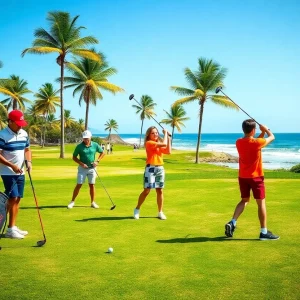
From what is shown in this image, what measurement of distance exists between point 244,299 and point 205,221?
3.96m

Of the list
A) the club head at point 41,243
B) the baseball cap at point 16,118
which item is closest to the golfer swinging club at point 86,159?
the baseball cap at point 16,118

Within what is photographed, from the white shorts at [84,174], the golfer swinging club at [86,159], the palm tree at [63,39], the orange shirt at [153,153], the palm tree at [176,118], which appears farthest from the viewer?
the palm tree at [176,118]

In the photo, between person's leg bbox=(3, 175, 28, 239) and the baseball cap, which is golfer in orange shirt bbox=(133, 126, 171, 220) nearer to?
person's leg bbox=(3, 175, 28, 239)

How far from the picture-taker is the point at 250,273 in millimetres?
4668

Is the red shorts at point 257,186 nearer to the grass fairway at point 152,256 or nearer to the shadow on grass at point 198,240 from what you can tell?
the grass fairway at point 152,256

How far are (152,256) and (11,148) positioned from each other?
11.1ft

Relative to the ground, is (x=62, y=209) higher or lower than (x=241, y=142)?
lower

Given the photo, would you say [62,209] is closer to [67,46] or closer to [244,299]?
[244,299]

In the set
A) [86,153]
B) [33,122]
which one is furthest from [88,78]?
[33,122]

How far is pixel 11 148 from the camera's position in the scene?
22.3ft

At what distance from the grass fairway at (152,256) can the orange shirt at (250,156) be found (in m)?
1.17

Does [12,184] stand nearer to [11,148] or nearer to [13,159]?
[13,159]

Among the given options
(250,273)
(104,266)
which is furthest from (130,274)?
(250,273)

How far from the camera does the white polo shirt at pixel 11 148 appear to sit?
6.74 metres
